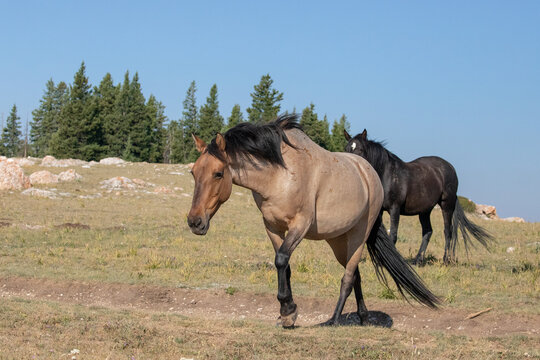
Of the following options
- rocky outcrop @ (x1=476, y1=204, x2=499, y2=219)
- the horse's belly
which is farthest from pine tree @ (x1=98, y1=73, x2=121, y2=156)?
the horse's belly

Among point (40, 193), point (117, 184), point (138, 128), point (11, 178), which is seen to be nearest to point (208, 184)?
point (40, 193)

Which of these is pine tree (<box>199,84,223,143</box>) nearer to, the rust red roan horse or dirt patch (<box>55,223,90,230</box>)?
dirt patch (<box>55,223,90,230</box>)

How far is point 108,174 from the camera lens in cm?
3406

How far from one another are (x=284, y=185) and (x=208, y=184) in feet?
2.57

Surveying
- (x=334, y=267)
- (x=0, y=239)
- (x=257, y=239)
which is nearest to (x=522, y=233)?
(x=257, y=239)

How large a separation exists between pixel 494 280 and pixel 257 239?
788 centimetres

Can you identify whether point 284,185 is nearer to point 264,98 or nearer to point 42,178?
point 42,178

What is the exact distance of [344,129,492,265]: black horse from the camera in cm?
1213

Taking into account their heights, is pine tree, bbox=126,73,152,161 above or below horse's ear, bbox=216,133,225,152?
above

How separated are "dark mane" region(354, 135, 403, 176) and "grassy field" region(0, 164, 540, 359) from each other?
6.88 ft

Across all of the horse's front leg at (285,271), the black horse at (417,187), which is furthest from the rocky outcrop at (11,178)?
the horse's front leg at (285,271)

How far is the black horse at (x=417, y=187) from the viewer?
1213 cm

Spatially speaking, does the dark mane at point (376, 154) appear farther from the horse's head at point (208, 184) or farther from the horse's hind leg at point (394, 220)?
the horse's head at point (208, 184)

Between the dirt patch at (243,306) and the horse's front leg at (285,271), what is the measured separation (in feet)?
6.98
